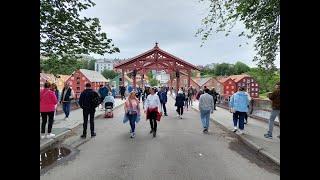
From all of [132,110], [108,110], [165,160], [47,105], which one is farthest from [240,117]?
[108,110]

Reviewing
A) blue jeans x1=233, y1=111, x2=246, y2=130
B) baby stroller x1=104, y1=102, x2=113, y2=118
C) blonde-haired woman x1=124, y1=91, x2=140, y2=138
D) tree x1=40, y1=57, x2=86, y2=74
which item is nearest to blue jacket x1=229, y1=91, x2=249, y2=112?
blue jeans x1=233, y1=111, x2=246, y2=130

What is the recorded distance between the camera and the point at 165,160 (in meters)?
9.28

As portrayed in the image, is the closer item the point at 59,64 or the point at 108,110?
the point at 59,64

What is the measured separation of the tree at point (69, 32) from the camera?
1253 centimetres

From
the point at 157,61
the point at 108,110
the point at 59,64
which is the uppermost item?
the point at 157,61

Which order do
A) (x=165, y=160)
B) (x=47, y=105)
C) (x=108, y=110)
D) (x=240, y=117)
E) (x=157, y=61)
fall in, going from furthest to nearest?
(x=157, y=61), (x=108, y=110), (x=240, y=117), (x=47, y=105), (x=165, y=160)

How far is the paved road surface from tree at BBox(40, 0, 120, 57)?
10.8 feet

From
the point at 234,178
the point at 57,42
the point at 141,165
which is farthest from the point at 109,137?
the point at 234,178

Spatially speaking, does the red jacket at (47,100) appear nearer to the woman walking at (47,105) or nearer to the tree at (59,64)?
the woman walking at (47,105)

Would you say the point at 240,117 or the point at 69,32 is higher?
the point at 69,32

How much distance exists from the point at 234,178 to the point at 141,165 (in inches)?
83.1

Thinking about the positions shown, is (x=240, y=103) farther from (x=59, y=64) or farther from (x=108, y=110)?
(x=108, y=110)

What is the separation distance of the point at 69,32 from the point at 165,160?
640 centimetres
